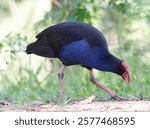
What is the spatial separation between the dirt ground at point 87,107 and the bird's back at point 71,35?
1.83ft

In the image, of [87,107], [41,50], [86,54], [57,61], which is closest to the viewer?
[87,107]

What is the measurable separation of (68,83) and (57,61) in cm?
127

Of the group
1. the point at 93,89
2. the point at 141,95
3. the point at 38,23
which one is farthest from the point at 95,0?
the point at 141,95

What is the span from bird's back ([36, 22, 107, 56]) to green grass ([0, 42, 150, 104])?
1.81 ft

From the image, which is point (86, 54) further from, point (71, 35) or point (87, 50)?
point (71, 35)

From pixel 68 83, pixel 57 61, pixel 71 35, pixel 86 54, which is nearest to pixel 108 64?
pixel 86 54

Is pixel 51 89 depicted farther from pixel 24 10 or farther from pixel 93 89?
pixel 24 10

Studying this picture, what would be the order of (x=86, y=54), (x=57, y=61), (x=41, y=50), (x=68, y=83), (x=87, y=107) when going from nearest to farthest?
(x=87, y=107) < (x=86, y=54) < (x=41, y=50) < (x=68, y=83) < (x=57, y=61)

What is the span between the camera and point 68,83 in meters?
7.93

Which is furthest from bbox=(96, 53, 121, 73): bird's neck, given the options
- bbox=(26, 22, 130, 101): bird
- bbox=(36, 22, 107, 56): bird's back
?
bbox=(36, 22, 107, 56): bird's back

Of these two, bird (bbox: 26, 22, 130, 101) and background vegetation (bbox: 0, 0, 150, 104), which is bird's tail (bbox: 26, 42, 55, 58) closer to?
bird (bbox: 26, 22, 130, 101)

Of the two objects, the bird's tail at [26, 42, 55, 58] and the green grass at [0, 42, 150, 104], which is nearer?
the bird's tail at [26, 42, 55, 58]

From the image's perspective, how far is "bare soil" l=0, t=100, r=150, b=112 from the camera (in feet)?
18.7

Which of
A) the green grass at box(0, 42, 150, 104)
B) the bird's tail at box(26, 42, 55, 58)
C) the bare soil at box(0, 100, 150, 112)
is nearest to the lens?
the bare soil at box(0, 100, 150, 112)
